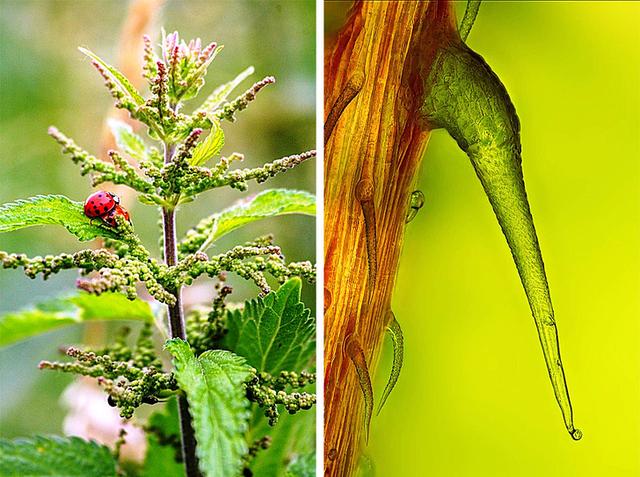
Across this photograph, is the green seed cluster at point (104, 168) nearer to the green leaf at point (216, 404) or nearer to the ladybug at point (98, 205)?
the ladybug at point (98, 205)

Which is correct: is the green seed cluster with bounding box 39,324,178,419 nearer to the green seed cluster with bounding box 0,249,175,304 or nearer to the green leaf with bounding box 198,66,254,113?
the green seed cluster with bounding box 0,249,175,304

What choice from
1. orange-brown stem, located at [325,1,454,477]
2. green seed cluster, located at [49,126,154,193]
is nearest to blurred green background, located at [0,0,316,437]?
orange-brown stem, located at [325,1,454,477]

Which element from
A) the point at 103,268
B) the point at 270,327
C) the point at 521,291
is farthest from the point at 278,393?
the point at 521,291

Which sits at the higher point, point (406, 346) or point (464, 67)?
point (464, 67)

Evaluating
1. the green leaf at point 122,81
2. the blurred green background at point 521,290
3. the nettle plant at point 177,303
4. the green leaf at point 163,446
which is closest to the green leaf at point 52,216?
the nettle plant at point 177,303

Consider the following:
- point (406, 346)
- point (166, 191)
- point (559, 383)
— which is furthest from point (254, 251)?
point (559, 383)

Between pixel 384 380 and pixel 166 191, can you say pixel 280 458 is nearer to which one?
pixel 384 380

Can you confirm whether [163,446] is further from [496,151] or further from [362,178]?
[496,151]
